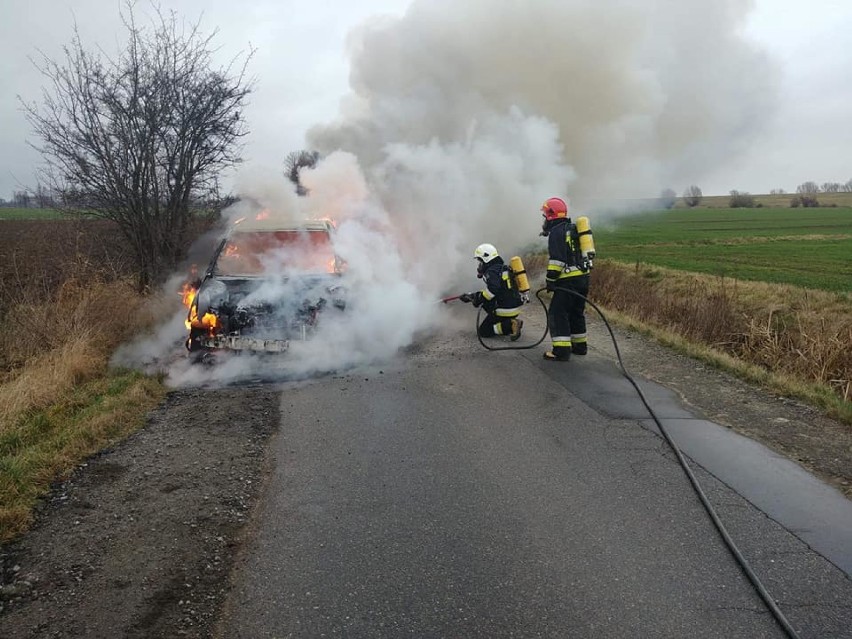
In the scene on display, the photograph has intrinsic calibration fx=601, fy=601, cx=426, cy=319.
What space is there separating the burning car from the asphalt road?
6.61 feet

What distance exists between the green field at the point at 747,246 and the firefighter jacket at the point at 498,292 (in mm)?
4170

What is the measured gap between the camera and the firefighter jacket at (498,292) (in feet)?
26.6

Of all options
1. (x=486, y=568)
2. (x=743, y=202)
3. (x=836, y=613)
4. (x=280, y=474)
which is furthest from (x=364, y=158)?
(x=743, y=202)

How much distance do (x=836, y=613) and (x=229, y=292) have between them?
6587mm

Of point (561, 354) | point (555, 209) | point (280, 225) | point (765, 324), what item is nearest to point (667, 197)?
point (765, 324)

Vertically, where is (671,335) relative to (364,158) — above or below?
below

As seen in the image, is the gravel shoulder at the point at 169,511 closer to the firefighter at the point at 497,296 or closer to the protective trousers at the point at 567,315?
the protective trousers at the point at 567,315

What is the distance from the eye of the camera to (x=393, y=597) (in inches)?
109

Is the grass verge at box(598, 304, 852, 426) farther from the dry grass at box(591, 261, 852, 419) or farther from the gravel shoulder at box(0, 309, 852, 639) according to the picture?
the gravel shoulder at box(0, 309, 852, 639)

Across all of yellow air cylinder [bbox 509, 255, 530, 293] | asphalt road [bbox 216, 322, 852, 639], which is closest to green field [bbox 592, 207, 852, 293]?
yellow air cylinder [bbox 509, 255, 530, 293]

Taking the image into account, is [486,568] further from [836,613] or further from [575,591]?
[836,613]

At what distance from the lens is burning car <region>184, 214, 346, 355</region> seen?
696 cm

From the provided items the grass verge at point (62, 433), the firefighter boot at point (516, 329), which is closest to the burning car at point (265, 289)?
the grass verge at point (62, 433)

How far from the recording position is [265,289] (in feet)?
24.6
